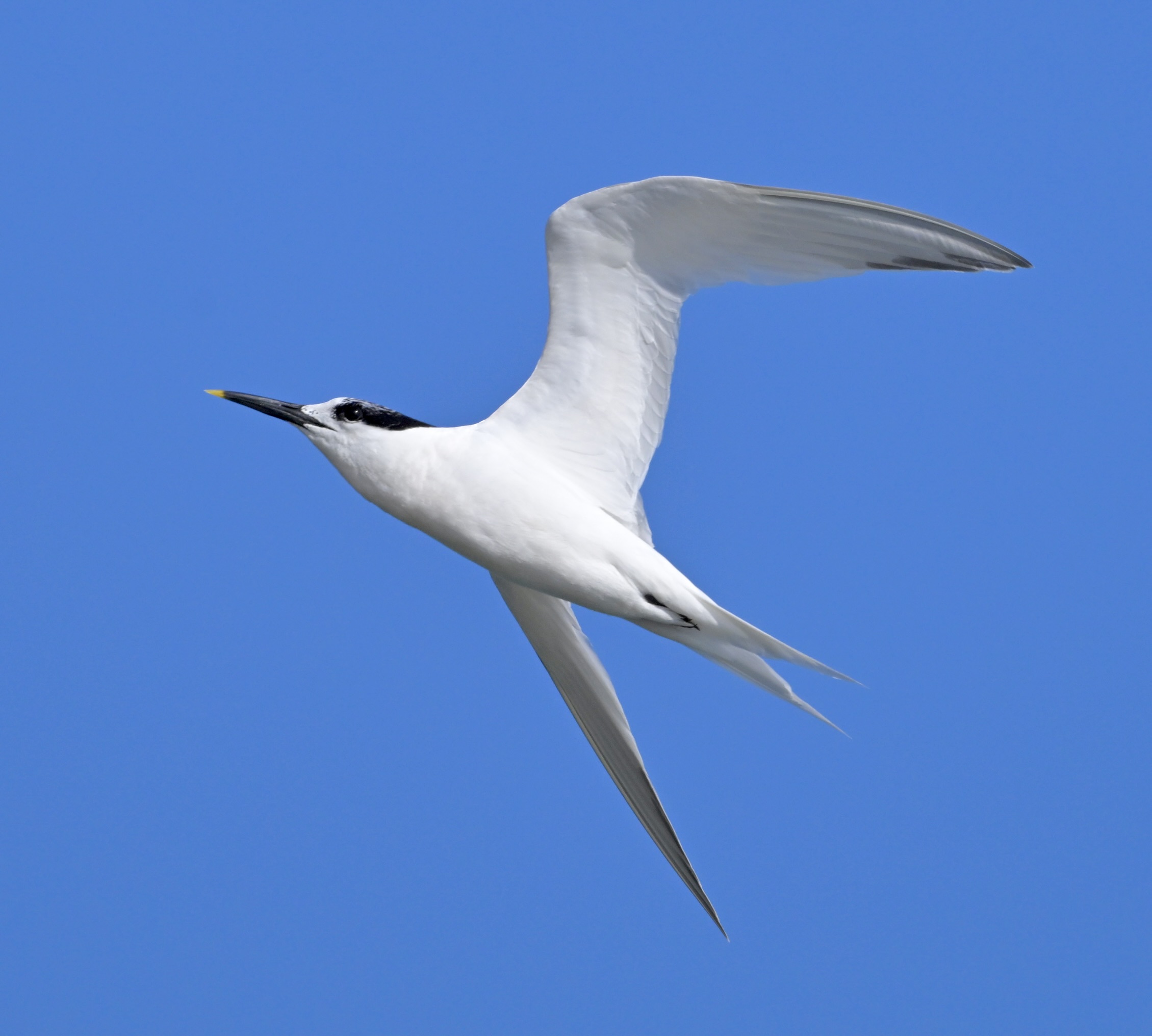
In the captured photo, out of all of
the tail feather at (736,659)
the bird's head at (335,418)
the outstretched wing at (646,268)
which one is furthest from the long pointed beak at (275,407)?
the tail feather at (736,659)

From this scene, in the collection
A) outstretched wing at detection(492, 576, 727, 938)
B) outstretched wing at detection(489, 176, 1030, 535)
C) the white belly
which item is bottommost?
outstretched wing at detection(492, 576, 727, 938)

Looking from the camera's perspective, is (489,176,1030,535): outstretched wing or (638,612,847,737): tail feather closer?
(489,176,1030,535): outstretched wing

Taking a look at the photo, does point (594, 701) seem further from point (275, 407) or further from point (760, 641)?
point (275, 407)

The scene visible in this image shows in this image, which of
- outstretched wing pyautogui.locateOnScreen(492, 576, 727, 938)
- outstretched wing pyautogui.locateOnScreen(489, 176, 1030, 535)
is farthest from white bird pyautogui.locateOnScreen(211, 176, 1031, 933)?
outstretched wing pyautogui.locateOnScreen(492, 576, 727, 938)

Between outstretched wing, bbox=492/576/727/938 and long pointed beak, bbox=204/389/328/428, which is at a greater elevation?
long pointed beak, bbox=204/389/328/428

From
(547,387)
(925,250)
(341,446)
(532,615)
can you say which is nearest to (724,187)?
(925,250)

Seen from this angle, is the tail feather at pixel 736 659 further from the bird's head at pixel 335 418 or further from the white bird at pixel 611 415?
the bird's head at pixel 335 418

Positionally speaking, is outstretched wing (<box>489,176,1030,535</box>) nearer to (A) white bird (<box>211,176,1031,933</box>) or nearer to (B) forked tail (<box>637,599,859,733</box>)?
(A) white bird (<box>211,176,1031,933</box>)

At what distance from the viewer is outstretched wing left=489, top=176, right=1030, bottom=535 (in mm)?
3816

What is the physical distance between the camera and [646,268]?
13.6 feet

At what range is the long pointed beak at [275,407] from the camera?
4.30 metres

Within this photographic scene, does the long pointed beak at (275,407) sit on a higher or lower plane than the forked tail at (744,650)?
higher

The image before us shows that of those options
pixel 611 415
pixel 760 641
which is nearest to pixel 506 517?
pixel 611 415

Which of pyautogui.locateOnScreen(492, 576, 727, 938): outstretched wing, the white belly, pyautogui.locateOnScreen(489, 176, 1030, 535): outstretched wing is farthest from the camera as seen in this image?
pyautogui.locateOnScreen(492, 576, 727, 938): outstretched wing
